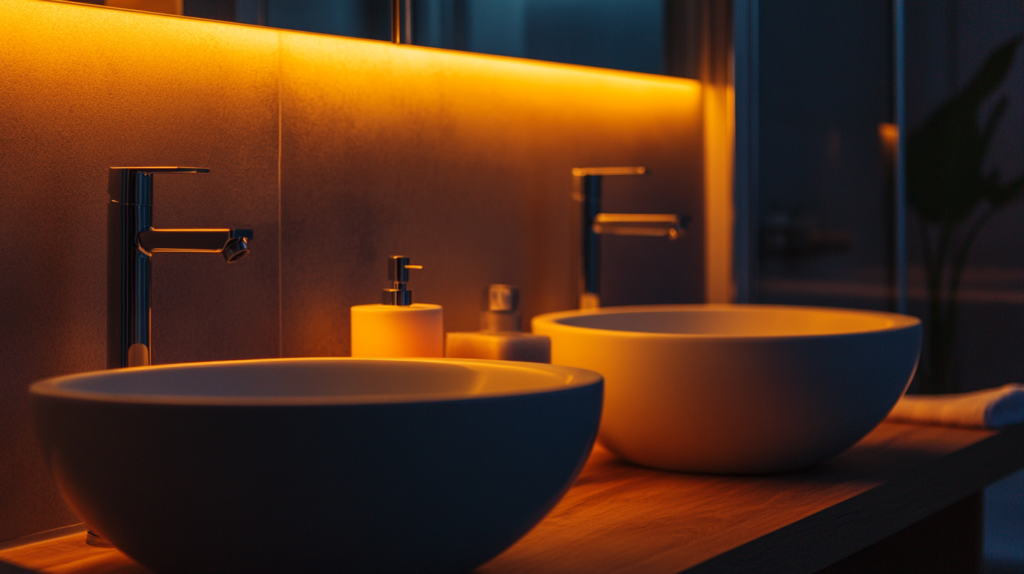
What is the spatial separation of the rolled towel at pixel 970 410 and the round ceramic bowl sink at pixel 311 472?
2.33ft

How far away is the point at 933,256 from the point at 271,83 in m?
1.26

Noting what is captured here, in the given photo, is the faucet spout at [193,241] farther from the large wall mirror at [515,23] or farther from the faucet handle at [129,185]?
the large wall mirror at [515,23]

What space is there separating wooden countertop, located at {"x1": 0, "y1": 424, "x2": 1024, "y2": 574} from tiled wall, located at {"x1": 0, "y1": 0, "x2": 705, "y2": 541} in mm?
200

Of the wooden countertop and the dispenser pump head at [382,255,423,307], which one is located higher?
the dispenser pump head at [382,255,423,307]

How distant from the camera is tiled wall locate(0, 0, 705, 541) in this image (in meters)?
0.78

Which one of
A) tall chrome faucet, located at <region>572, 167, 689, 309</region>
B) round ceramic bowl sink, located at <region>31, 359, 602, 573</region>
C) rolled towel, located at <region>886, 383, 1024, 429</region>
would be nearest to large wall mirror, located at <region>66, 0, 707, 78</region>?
tall chrome faucet, located at <region>572, 167, 689, 309</region>

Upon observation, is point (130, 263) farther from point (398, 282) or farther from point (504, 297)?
point (504, 297)

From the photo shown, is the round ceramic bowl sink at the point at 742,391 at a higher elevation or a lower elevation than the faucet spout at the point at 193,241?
lower

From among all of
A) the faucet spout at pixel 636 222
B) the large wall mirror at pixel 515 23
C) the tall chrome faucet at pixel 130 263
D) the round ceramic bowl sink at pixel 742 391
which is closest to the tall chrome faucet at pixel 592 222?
the faucet spout at pixel 636 222

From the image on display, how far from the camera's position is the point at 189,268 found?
87 centimetres

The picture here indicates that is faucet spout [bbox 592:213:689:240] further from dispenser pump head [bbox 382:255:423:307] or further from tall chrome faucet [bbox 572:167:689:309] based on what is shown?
dispenser pump head [bbox 382:255:423:307]

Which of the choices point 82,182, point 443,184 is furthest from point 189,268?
point 443,184

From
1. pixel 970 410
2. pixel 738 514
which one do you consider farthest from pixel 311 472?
pixel 970 410

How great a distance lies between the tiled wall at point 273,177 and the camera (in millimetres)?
776
